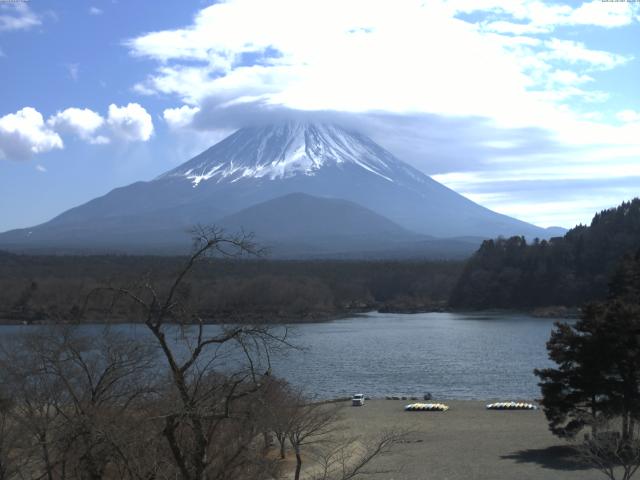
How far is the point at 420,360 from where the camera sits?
33.1 m

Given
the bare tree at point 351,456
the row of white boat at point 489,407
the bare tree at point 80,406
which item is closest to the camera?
the bare tree at point 80,406

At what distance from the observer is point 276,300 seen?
54688mm

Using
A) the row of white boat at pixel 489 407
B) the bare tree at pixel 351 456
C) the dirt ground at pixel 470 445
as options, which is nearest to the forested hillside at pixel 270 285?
the row of white boat at pixel 489 407

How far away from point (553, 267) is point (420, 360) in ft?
107

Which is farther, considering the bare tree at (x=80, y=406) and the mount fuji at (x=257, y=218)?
the mount fuji at (x=257, y=218)

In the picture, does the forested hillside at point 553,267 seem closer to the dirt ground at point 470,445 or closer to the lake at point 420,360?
the lake at point 420,360

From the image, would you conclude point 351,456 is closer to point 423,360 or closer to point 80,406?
point 80,406

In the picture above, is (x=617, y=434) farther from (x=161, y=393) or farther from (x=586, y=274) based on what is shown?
(x=586, y=274)

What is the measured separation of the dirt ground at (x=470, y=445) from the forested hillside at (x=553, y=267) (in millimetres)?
40113

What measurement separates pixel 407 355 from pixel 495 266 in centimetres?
3386

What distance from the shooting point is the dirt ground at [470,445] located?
44.9ft

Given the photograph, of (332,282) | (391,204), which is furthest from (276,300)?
(391,204)

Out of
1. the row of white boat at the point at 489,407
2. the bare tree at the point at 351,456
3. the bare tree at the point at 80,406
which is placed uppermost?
the bare tree at the point at 80,406

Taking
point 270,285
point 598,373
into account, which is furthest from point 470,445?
point 270,285
